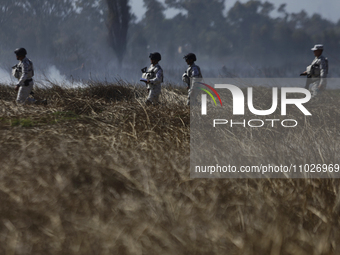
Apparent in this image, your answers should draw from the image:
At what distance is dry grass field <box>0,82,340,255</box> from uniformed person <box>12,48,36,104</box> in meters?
4.07

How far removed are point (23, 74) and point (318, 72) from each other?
6480 millimetres

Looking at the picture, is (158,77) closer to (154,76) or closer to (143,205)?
(154,76)

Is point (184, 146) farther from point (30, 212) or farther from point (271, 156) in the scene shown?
point (30, 212)

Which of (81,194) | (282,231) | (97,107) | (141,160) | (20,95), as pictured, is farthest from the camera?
(20,95)

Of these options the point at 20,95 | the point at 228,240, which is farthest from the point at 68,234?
the point at 20,95

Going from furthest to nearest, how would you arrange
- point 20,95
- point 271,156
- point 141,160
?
point 20,95 → point 141,160 → point 271,156

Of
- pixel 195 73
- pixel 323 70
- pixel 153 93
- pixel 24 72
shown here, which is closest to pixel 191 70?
pixel 195 73

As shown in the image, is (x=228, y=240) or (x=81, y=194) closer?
(x=228, y=240)

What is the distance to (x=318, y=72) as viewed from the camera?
6.93 meters

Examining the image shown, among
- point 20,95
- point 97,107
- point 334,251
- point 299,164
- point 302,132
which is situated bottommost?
point 334,251

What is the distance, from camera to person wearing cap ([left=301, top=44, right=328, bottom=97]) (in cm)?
678

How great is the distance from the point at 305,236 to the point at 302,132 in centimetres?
157

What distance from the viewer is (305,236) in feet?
5.00

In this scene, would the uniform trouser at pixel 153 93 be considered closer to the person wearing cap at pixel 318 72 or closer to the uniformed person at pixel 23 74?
the uniformed person at pixel 23 74
